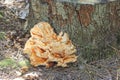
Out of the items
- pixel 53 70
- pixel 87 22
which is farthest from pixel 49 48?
pixel 87 22

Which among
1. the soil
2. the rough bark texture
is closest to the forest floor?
the soil

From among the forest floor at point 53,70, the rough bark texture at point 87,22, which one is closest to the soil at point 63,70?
the forest floor at point 53,70

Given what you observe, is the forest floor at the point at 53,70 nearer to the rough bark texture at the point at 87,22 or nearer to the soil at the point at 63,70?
the soil at the point at 63,70

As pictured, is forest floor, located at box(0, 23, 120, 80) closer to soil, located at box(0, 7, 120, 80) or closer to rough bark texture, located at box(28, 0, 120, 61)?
soil, located at box(0, 7, 120, 80)

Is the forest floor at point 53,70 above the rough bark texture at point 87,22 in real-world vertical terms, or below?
below

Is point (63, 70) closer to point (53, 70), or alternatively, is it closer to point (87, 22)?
point (53, 70)

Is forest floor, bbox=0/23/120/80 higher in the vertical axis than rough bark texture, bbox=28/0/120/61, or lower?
lower
